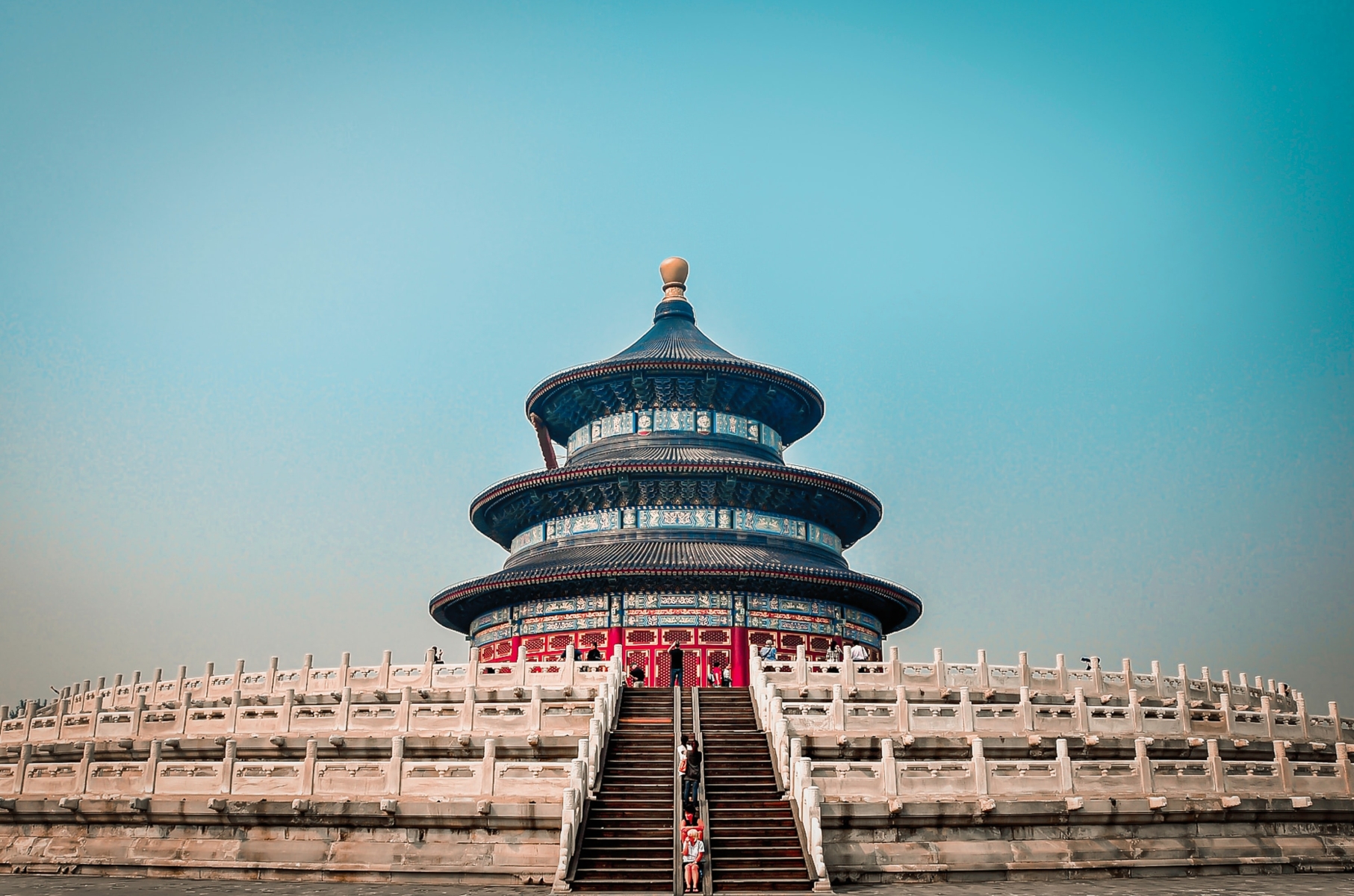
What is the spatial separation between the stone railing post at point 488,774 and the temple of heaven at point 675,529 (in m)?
17.4

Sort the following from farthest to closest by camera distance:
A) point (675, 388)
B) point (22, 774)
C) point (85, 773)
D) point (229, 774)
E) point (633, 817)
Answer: point (675, 388) < point (22, 774) < point (85, 773) < point (229, 774) < point (633, 817)

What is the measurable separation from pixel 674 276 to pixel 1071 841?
121 ft

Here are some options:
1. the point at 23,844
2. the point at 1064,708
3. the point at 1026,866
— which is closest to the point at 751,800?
the point at 1026,866

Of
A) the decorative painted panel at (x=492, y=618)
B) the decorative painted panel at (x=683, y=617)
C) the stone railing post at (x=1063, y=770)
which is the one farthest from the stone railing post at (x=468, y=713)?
the decorative painted panel at (x=492, y=618)

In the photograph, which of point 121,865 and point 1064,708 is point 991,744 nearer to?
point 1064,708

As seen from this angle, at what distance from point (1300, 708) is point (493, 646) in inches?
992

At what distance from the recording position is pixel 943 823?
17.7 metres

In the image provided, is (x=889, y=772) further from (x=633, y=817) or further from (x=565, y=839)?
(x=565, y=839)

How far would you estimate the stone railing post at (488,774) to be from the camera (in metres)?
18.1

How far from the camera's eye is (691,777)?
1803 centimetres

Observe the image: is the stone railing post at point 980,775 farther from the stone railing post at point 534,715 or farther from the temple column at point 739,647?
the temple column at point 739,647

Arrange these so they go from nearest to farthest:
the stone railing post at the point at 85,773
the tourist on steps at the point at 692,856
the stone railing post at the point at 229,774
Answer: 1. the tourist on steps at the point at 692,856
2. the stone railing post at the point at 229,774
3. the stone railing post at the point at 85,773

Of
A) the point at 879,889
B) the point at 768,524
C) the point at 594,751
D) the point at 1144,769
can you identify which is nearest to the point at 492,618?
the point at 768,524

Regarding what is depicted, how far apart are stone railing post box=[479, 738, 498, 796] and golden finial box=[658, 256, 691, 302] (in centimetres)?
3512
